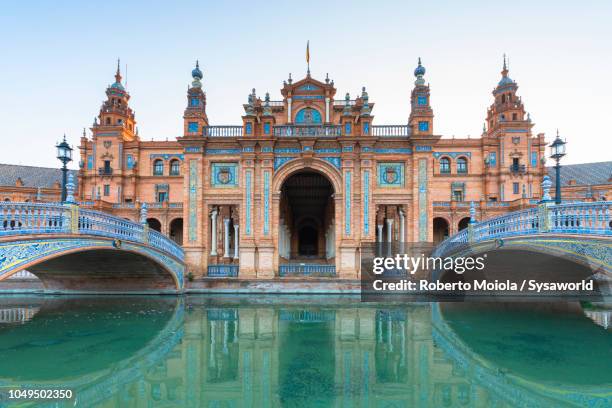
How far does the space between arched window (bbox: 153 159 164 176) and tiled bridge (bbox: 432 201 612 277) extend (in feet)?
88.5

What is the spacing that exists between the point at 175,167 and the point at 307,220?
1284 cm

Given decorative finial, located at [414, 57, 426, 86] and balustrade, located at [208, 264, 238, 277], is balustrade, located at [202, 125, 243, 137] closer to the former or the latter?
balustrade, located at [208, 264, 238, 277]

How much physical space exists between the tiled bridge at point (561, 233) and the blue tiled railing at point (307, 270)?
6.35 m

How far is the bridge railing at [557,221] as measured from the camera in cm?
673

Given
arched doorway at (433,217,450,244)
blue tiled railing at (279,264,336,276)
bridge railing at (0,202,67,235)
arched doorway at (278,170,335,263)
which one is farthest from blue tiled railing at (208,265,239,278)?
arched doorway at (433,217,450,244)

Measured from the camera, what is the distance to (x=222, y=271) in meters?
15.2

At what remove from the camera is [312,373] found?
620 centimetres

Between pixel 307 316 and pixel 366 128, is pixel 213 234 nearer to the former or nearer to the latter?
pixel 307 316

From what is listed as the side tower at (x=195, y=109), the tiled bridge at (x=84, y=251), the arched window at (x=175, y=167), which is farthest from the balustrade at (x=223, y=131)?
the arched window at (x=175, y=167)

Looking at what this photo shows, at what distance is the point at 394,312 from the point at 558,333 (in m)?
4.49

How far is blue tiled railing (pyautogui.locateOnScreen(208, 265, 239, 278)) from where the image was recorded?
1511 cm

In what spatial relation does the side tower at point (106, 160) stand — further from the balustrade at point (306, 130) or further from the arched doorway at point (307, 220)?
the balustrade at point (306, 130)

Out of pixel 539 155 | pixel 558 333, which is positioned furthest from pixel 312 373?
pixel 539 155

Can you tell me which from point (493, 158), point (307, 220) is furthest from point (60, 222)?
point (493, 158)
